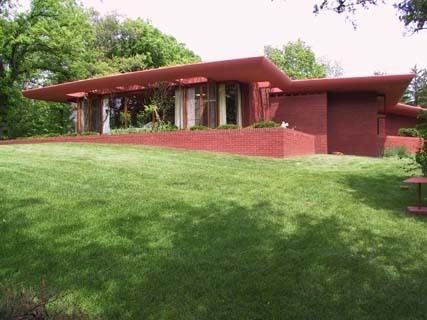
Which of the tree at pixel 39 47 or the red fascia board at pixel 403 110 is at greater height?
the tree at pixel 39 47

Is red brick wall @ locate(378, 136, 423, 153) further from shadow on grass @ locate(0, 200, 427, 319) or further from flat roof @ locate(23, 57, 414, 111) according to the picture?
shadow on grass @ locate(0, 200, 427, 319)

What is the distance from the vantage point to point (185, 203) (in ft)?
24.5

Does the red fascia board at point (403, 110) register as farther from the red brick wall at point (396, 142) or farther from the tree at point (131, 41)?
the tree at point (131, 41)

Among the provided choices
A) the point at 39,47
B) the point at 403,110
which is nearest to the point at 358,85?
the point at 403,110

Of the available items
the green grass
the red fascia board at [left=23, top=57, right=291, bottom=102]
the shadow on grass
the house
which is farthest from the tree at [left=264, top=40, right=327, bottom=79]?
the shadow on grass

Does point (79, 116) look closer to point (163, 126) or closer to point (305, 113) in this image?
point (163, 126)

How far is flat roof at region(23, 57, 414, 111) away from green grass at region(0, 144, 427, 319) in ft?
25.7

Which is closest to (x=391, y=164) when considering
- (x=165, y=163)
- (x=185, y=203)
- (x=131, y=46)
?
(x=165, y=163)

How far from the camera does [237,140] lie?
15.8 meters

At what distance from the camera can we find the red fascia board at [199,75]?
16531 millimetres

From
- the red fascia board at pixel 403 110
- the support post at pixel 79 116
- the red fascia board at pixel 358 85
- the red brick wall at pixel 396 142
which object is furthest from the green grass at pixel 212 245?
the red fascia board at pixel 403 110

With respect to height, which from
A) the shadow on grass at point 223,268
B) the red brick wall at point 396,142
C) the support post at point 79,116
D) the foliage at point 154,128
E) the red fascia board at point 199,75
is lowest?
the shadow on grass at point 223,268

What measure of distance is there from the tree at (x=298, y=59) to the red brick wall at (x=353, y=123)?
93.6 feet

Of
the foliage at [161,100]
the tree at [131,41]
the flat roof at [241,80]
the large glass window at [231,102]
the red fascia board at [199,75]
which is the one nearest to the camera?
the red fascia board at [199,75]
